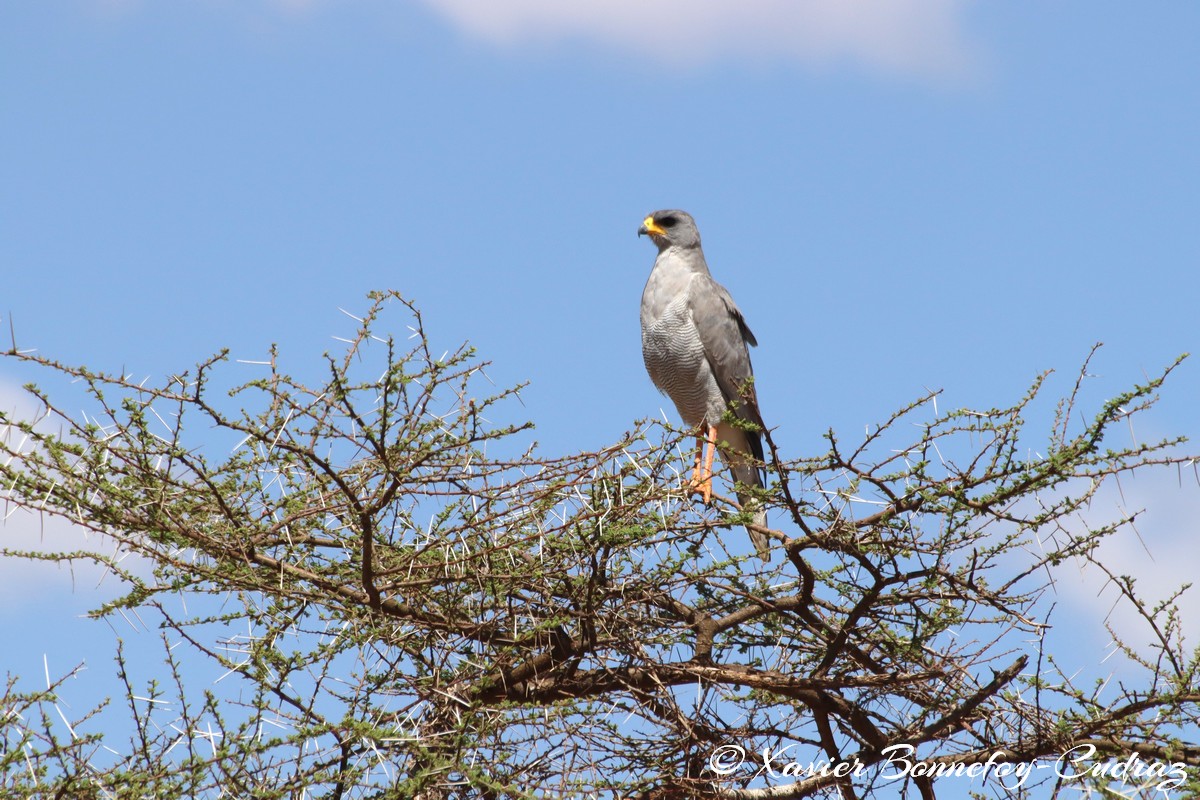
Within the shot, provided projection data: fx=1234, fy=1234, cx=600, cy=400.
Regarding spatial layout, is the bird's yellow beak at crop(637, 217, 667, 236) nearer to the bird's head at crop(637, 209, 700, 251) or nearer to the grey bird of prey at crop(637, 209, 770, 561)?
the bird's head at crop(637, 209, 700, 251)

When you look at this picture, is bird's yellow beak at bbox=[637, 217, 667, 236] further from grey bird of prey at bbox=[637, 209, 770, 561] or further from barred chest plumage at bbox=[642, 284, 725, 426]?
barred chest plumage at bbox=[642, 284, 725, 426]

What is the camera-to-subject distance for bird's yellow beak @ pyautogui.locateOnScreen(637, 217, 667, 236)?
7371mm

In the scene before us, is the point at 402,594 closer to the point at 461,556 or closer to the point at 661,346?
the point at 461,556

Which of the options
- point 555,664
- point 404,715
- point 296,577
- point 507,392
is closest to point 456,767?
point 404,715

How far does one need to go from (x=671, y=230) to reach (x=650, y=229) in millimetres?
126

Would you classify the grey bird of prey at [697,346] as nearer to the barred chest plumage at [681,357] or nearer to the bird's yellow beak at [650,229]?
the barred chest plumage at [681,357]

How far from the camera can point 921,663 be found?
4.35 meters

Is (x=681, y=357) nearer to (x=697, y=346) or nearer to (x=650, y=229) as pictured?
(x=697, y=346)

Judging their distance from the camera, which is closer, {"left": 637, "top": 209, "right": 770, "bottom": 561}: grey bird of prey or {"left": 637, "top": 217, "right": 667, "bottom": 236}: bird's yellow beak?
{"left": 637, "top": 209, "right": 770, "bottom": 561}: grey bird of prey

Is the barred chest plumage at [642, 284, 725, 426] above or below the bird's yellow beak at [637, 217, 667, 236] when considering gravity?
below

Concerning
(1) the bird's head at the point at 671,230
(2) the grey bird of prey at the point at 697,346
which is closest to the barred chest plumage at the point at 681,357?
(2) the grey bird of prey at the point at 697,346

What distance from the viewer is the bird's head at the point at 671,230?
7.36 m

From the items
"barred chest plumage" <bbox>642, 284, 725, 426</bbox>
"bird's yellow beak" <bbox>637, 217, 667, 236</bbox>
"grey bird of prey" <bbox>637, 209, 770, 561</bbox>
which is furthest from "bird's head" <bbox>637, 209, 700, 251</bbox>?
"barred chest plumage" <bbox>642, 284, 725, 426</bbox>

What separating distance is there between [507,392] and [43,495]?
5.06 feet
